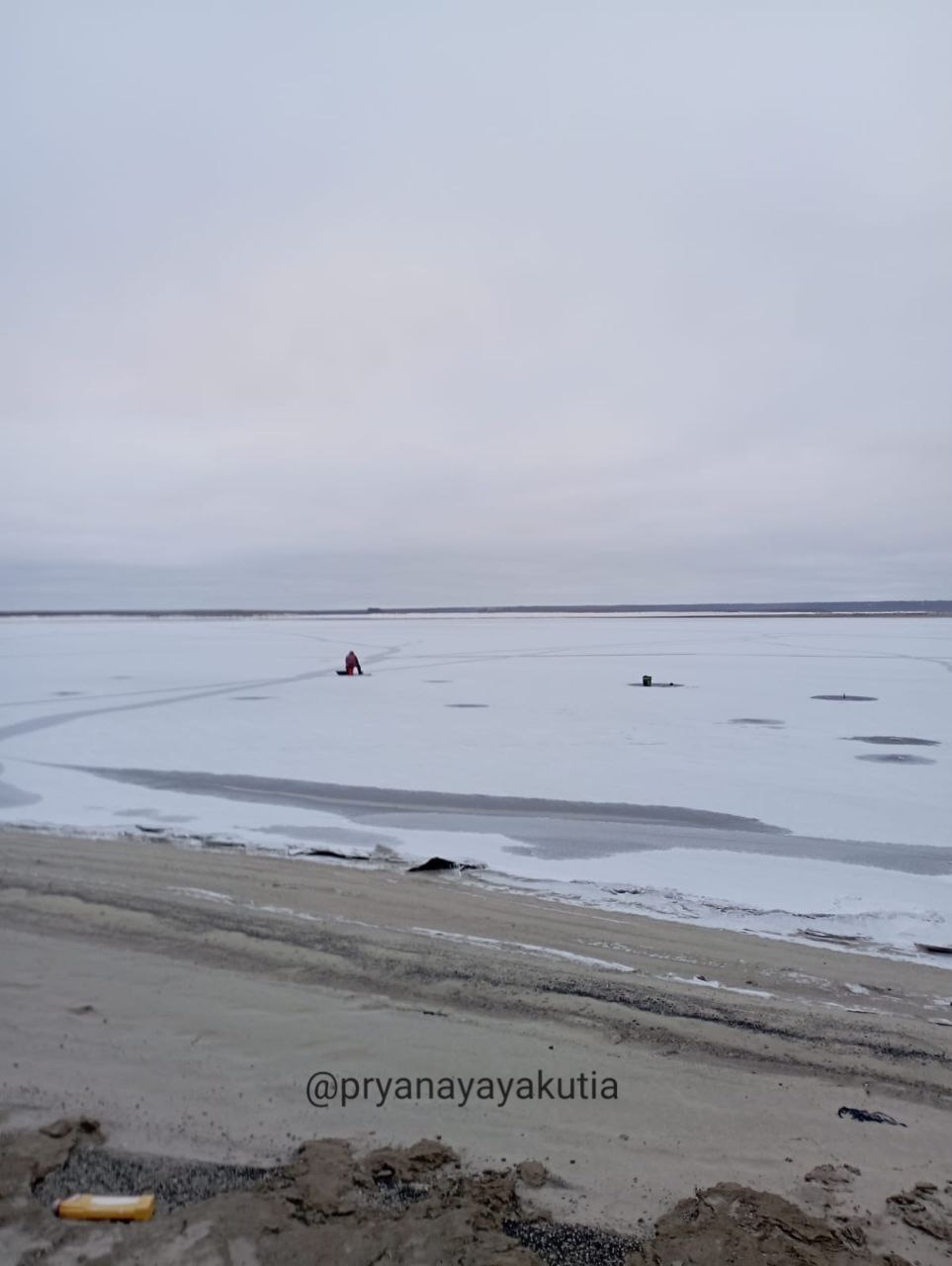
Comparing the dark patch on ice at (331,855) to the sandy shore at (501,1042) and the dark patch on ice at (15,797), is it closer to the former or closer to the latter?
the sandy shore at (501,1042)

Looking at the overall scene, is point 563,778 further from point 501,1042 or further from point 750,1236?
point 750,1236

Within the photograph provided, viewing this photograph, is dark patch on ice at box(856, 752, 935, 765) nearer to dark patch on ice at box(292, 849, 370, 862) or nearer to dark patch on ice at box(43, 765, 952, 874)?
dark patch on ice at box(43, 765, 952, 874)

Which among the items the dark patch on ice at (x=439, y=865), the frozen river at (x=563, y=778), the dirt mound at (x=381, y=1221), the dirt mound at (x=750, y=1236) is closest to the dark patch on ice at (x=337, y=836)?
the frozen river at (x=563, y=778)

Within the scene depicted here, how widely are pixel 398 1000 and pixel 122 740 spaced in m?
10.8

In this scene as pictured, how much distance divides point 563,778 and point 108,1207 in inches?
337

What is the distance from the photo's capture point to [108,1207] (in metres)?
3.00

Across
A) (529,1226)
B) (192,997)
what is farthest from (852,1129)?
(192,997)

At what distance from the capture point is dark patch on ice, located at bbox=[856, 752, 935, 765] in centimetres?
1215

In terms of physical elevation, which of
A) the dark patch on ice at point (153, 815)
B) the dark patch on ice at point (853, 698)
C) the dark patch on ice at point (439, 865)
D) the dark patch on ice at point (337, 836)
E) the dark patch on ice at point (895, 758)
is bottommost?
the dark patch on ice at point (153, 815)

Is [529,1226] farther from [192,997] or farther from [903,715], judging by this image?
[903,715]

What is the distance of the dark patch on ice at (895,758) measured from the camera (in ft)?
39.9

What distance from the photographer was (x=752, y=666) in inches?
1115

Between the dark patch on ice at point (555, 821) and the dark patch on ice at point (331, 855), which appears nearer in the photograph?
the dark patch on ice at point (331, 855)

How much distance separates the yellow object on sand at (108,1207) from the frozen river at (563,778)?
157 inches
